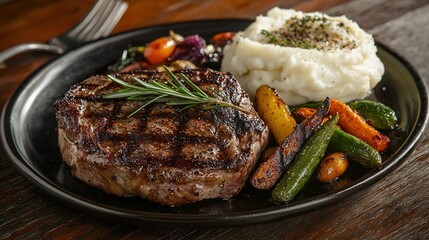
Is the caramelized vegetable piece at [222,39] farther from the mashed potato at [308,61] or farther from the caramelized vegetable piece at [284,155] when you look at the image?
the caramelized vegetable piece at [284,155]

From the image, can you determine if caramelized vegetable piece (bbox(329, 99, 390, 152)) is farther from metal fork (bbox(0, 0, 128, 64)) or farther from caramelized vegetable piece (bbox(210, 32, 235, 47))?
metal fork (bbox(0, 0, 128, 64))

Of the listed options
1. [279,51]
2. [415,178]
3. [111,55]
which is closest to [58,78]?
[111,55]

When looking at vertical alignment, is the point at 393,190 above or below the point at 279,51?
below

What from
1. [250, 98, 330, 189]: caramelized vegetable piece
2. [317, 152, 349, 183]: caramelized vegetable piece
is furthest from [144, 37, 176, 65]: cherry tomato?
[317, 152, 349, 183]: caramelized vegetable piece

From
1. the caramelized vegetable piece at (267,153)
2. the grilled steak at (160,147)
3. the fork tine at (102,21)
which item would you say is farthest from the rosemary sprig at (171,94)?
the fork tine at (102,21)

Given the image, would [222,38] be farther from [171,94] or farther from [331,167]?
[331,167]

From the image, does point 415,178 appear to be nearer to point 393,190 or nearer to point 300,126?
point 393,190

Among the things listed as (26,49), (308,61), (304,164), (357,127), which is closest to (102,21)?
(26,49)
